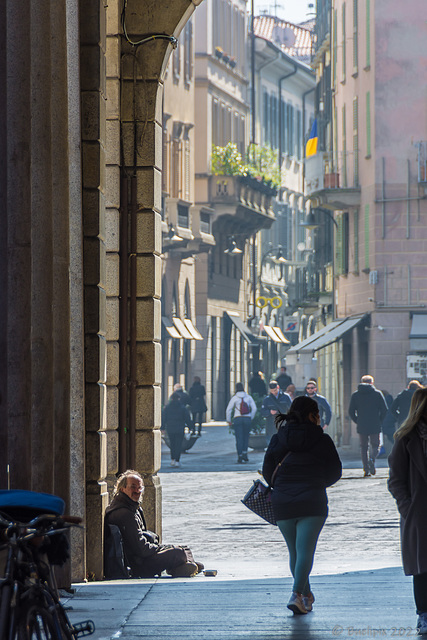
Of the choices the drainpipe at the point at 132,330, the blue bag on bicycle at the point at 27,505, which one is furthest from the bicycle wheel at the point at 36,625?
the drainpipe at the point at 132,330

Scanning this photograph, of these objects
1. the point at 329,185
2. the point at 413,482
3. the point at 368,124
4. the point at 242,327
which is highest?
the point at 368,124

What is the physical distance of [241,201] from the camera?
53938mm

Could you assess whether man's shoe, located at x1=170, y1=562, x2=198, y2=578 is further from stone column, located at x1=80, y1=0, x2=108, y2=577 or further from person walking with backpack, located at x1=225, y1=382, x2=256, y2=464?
person walking with backpack, located at x1=225, y1=382, x2=256, y2=464

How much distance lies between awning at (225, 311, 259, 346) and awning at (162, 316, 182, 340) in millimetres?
10302

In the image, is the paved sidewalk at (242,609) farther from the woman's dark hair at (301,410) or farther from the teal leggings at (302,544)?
the woman's dark hair at (301,410)

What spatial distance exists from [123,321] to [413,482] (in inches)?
248

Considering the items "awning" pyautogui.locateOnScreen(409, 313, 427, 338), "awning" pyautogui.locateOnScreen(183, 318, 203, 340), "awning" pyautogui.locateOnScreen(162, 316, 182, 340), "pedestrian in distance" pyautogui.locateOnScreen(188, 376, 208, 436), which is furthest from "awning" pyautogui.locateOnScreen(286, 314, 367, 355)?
"awning" pyautogui.locateOnScreen(183, 318, 203, 340)

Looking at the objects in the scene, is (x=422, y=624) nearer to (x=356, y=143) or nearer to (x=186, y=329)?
(x=356, y=143)

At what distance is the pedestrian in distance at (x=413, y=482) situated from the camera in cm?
877

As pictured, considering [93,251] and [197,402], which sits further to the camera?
[197,402]

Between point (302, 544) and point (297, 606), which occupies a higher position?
point (302, 544)

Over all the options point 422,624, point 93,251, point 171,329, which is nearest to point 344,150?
point 171,329

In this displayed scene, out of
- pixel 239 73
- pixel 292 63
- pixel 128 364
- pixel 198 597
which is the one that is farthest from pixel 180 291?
pixel 198 597

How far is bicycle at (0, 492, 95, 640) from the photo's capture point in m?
6.02
